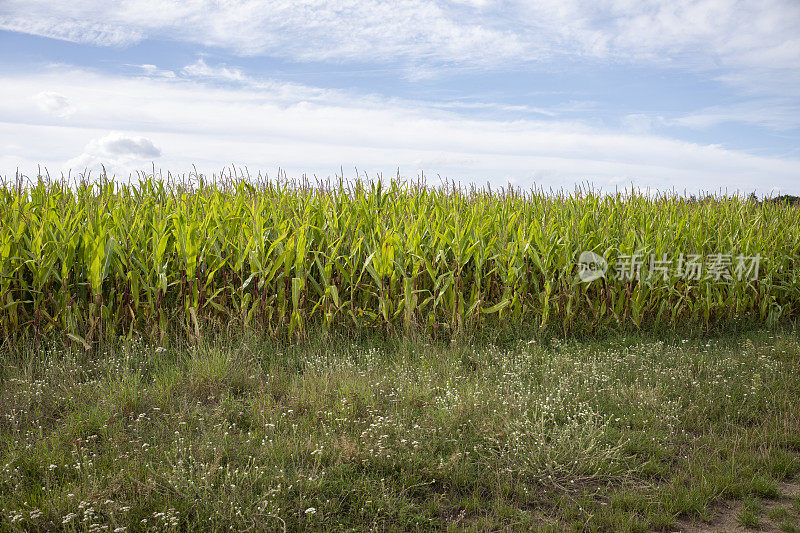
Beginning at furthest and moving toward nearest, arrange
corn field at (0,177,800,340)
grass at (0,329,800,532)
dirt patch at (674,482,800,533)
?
corn field at (0,177,800,340) → dirt patch at (674,482,800,533) → grass at (0,329,800,532)

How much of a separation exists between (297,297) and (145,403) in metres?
1.66

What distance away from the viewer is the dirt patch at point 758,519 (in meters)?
3.17

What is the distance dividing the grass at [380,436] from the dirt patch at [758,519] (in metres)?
0.06

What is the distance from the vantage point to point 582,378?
189 inches

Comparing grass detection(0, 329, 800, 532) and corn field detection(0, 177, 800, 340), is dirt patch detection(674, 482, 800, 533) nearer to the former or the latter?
grass detection(0, 329, 800, 532)

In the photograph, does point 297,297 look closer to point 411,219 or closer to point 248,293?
point 248,293

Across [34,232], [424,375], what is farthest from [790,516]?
[34,232]

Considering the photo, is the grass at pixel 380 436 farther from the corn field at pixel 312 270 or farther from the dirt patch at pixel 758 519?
the corn field at pixel 312 270

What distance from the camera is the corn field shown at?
5.43 meters

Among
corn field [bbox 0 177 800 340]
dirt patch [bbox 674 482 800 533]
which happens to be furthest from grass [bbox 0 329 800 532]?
corn field [bbox 0 177 800 340]

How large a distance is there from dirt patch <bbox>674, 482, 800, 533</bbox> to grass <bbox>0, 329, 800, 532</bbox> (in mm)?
58

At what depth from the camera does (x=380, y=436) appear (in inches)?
142

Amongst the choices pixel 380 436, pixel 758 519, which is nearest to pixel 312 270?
pixel 380 436

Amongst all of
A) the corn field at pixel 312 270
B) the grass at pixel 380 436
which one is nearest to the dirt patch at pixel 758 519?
the grass at pixel 380 436
